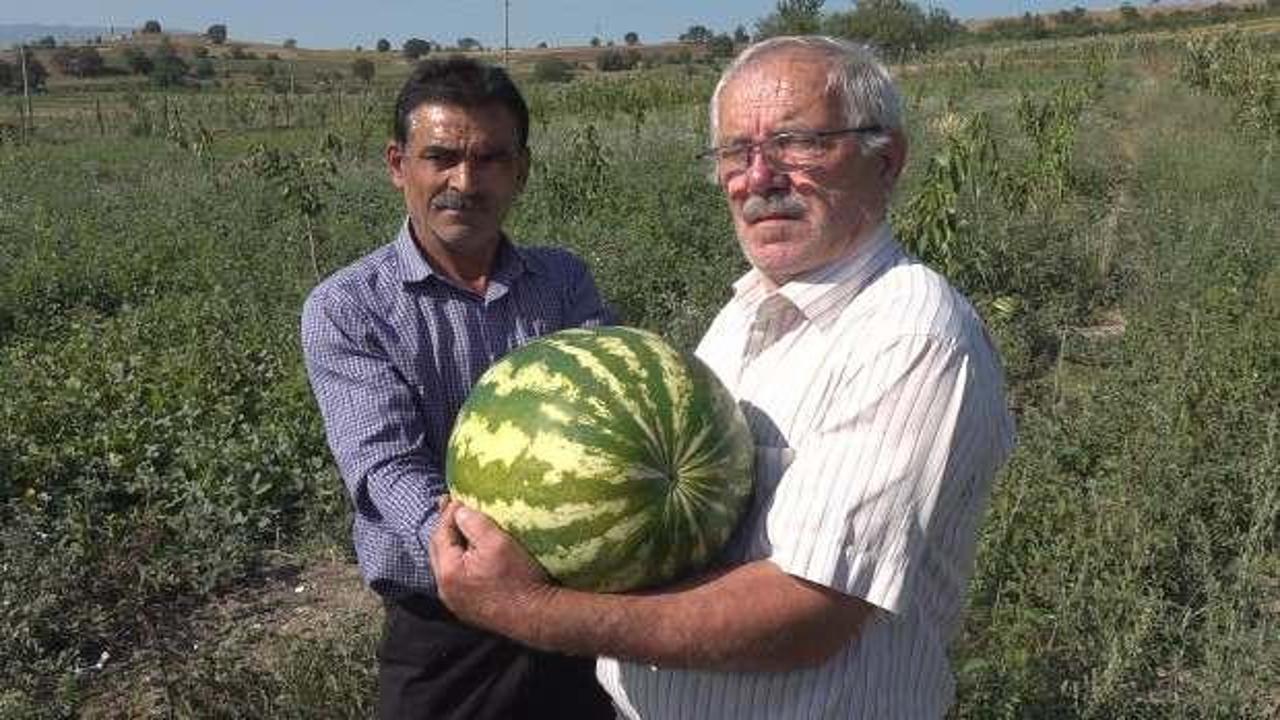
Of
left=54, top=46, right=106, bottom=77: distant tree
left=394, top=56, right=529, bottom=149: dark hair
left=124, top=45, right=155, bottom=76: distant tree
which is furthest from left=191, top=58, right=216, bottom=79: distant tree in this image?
left=394, top=56, right=529, bottom=149: dark hair

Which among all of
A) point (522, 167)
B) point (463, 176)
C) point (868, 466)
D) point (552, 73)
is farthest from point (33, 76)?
point (868, 466)

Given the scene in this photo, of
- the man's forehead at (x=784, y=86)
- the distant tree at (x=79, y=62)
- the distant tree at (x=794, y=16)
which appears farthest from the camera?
the distant tree at (x=79, y=62)

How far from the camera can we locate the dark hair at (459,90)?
8.67 ft

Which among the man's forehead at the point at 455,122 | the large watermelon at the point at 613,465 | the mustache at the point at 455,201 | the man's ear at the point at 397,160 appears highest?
the man's forehead at the point at 455,122

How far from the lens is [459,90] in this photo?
264 centimetres

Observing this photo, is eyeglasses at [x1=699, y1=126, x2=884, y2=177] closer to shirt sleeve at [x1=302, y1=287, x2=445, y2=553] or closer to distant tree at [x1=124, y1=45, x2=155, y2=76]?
shirt sleeve at [x1=302, y1=287, x2=445, y2=553]

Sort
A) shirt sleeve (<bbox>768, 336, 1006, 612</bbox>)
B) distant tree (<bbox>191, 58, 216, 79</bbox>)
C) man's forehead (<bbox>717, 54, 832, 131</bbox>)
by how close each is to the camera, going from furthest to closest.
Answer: distant tree (<bbox>191, 58, 216, 79</bbox>) → man's forehead (<bbox>717, 54, 832, 131</bbox>) → shirt sleeve (<bbox>768, 336, 1006, 612</bbox>)

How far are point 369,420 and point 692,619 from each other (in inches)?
38.5

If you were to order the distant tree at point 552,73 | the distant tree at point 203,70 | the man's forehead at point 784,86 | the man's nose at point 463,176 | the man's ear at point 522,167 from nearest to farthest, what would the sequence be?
the man's forehead at point 784,86
the man's nose at point 463,176
the man's ear at point 522,167
the distant tree at point 552,73
the distant tree at point 203,70

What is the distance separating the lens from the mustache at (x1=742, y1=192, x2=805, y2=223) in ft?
6.09

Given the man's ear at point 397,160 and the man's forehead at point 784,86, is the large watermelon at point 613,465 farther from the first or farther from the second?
the man's ear at point 397,160

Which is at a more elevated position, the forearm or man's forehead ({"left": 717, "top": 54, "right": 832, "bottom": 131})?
man's forehead ({"left": 717, "top": 54, "right": 832, "bottom": 131})

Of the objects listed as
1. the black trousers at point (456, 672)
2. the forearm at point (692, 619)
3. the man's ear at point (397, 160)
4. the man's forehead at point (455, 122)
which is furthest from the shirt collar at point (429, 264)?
the forearm at point (692, 619)

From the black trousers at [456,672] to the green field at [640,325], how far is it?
3.61ft
